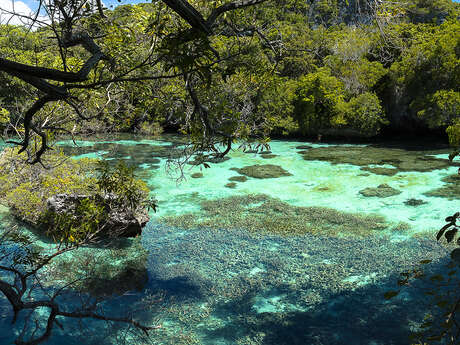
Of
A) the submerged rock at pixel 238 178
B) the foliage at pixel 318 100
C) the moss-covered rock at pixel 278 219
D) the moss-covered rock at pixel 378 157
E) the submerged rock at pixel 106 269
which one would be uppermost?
the foliage at pixel 318 100

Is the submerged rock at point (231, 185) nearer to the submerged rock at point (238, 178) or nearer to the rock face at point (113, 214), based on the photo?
the submerged rock at point (238, 178)

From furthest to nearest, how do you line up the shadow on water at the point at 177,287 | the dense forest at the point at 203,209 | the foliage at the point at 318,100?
the foliage at the point at 318,100 → the shadow on water at the point at 177,287 → the dense forest at the point at 203,209

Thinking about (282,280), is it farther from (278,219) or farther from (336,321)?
(278,219)

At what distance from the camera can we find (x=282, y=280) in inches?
297

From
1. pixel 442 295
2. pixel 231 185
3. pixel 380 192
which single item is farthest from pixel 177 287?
pixel 380 192

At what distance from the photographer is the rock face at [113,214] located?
29.0 feet

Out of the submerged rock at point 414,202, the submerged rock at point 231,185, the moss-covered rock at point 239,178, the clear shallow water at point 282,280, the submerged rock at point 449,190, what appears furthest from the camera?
the moss-covered rock at point 239,178

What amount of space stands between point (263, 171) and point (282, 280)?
397 inches

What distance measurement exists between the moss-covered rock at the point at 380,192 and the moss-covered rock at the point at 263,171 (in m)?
4.03

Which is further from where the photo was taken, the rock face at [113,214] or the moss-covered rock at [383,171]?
the moss-covered rock at [383,171]

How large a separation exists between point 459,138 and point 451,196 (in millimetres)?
9933

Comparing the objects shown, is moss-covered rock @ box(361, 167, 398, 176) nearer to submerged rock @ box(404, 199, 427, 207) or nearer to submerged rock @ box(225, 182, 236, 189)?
submerged rock @ box(404, 199, 427, 207)

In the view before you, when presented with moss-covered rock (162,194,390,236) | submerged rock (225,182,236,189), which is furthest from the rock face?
submerged rock (225,182,236,189)

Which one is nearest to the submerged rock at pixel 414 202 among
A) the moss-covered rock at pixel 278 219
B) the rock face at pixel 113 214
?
the moss-covered rock at pixel 278 219
